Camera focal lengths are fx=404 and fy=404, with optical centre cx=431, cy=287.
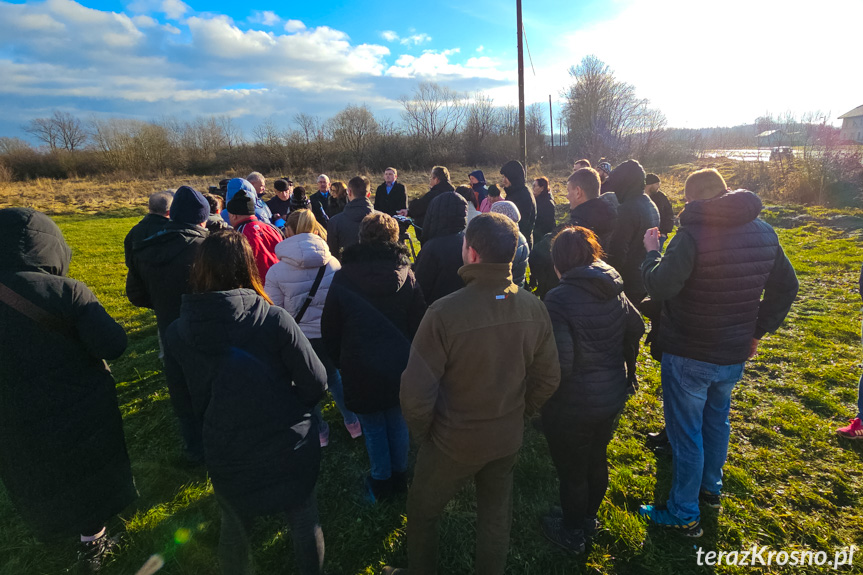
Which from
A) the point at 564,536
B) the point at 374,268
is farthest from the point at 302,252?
the point at 564,536

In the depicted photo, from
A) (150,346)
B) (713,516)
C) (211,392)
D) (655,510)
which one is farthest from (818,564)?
(150,346)

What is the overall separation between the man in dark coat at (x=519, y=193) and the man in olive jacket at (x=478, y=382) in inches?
151

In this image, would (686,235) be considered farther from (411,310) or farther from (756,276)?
(411,310)

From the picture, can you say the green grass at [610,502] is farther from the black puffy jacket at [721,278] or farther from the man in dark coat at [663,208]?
the man in dark coat at [663,208]

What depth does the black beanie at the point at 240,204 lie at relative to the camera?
3.53 metres

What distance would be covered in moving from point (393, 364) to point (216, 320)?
1.09m

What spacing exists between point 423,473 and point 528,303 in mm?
956

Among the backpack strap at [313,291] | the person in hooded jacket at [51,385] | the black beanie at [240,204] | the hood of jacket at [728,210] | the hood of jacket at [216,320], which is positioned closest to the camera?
the hood of jacket at [216,320]

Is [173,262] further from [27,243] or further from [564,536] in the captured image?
[564,536]

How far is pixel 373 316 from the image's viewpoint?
2.40 m

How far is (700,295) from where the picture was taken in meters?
2.35

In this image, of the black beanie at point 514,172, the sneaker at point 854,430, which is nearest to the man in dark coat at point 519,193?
the black beanie at point 514,172

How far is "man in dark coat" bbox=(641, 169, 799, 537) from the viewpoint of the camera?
227 centimetres

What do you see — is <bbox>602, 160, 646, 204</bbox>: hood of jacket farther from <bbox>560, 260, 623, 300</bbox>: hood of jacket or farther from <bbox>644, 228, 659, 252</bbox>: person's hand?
<bbox>560, 260, 623, 300</bbox>: hood of jacket
